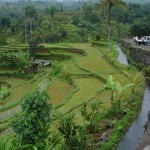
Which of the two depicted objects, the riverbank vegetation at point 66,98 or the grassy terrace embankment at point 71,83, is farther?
the grassy terrace embankment at point 71,83

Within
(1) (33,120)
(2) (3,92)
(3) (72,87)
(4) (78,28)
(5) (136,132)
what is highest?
(1) (33,120)

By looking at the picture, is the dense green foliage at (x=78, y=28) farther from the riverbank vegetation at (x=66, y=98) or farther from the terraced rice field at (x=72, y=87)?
the terraced rice field at (x=72, y=87)

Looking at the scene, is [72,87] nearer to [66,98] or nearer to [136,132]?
[66,98]

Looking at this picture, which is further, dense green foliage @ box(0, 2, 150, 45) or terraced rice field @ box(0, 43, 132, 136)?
dense green foliage @ box(0, 2, 150, 45)

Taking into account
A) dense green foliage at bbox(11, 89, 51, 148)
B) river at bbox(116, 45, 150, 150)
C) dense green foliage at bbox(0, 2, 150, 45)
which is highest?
dense green foliage at bbox(11, 89, 51, 148)

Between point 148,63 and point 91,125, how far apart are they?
1366 cm

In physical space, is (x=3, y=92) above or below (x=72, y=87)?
above

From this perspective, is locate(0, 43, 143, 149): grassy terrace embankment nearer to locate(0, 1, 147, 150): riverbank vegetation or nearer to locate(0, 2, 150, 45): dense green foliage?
locate(0, 1, 147, 150): riverbank vegetation

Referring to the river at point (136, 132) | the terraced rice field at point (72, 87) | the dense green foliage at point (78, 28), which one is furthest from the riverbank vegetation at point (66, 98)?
the dense green foliage at point (78, 28)

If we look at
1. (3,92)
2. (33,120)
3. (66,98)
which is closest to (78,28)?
(3,92)

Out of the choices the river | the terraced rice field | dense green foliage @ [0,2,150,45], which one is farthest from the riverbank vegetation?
dense green foliage @ [0,2,150,45]

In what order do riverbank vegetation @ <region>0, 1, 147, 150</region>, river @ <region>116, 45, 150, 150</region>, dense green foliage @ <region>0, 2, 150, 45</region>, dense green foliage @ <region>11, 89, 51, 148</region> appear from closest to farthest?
dense green foliage @ <region>11, 89, 51, 148</region> → riverbank vegetation @ <region>0, 1, 147, 150</region> → river @ <region>116, 45, 150, 150</region> → dense green foliage @ <region>0, 2, 150, 45</region>

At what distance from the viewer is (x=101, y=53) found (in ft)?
111

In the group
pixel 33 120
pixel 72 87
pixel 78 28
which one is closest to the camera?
pixel 33 120
